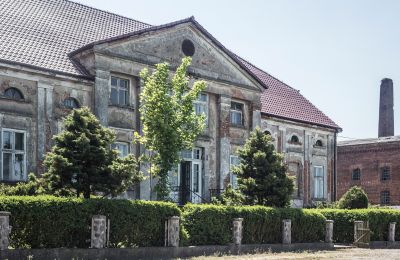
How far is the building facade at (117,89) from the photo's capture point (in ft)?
76.4

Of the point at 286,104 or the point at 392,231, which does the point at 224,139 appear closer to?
the point at 286,104

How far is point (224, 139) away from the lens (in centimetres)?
2991

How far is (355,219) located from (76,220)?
48.3 ft

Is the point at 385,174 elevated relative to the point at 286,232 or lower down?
elevated

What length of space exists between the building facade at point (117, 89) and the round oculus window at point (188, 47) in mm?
47

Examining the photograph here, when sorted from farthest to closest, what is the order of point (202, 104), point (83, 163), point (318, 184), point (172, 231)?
point (318, 184) → point (202, 104) → point (83, 163) → point (172, 231)

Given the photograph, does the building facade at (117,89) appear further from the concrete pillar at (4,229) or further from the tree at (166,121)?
the concrete pillar at (4,229)

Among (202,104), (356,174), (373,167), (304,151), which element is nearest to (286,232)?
(202,104)

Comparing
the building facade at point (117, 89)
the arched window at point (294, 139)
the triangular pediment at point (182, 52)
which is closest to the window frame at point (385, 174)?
the building facade at point (117, 89)

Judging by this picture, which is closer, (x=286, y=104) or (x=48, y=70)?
(x=48, y=70)

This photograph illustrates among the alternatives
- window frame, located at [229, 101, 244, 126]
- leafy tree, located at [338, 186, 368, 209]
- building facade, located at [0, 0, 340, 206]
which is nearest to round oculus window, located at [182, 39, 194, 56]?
building facade, located at [0, 0, 340, 206]

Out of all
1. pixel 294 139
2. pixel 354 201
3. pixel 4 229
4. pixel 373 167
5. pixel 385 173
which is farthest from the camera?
pixel 373 167

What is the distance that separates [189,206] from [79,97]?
7.33 m

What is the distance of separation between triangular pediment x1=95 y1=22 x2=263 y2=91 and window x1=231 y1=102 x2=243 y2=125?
3.75 ft
